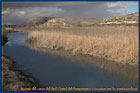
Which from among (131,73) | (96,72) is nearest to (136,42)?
(131,73)

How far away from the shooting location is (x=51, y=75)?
6746mm

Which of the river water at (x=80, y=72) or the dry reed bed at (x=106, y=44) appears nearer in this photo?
the river water at (x=80, y=72)

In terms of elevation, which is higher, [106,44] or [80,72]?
[106,44]

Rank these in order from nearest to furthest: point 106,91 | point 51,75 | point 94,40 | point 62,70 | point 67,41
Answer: point 106,91, point 51,75, point 62,70, point 94,40, point 67,41

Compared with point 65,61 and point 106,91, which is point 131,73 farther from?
point 65,61

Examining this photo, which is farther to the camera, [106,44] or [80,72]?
[106,44]

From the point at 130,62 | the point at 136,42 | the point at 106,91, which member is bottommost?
the point at 106,91

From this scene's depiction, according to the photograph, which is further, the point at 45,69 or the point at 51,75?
the point at 45,69

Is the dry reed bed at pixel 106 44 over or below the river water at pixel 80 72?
over

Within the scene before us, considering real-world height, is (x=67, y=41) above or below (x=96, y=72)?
above

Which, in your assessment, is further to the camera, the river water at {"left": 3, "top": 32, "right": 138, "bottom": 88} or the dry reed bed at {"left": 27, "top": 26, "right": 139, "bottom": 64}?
the dry reed bed at {"left": 27, "top": 26, "right": 139, "bottom": 64}

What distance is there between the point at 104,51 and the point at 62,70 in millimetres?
2836

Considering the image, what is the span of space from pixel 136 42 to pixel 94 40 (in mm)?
2962

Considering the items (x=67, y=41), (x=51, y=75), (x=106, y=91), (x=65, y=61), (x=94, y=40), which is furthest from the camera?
(x=67, y=41)
